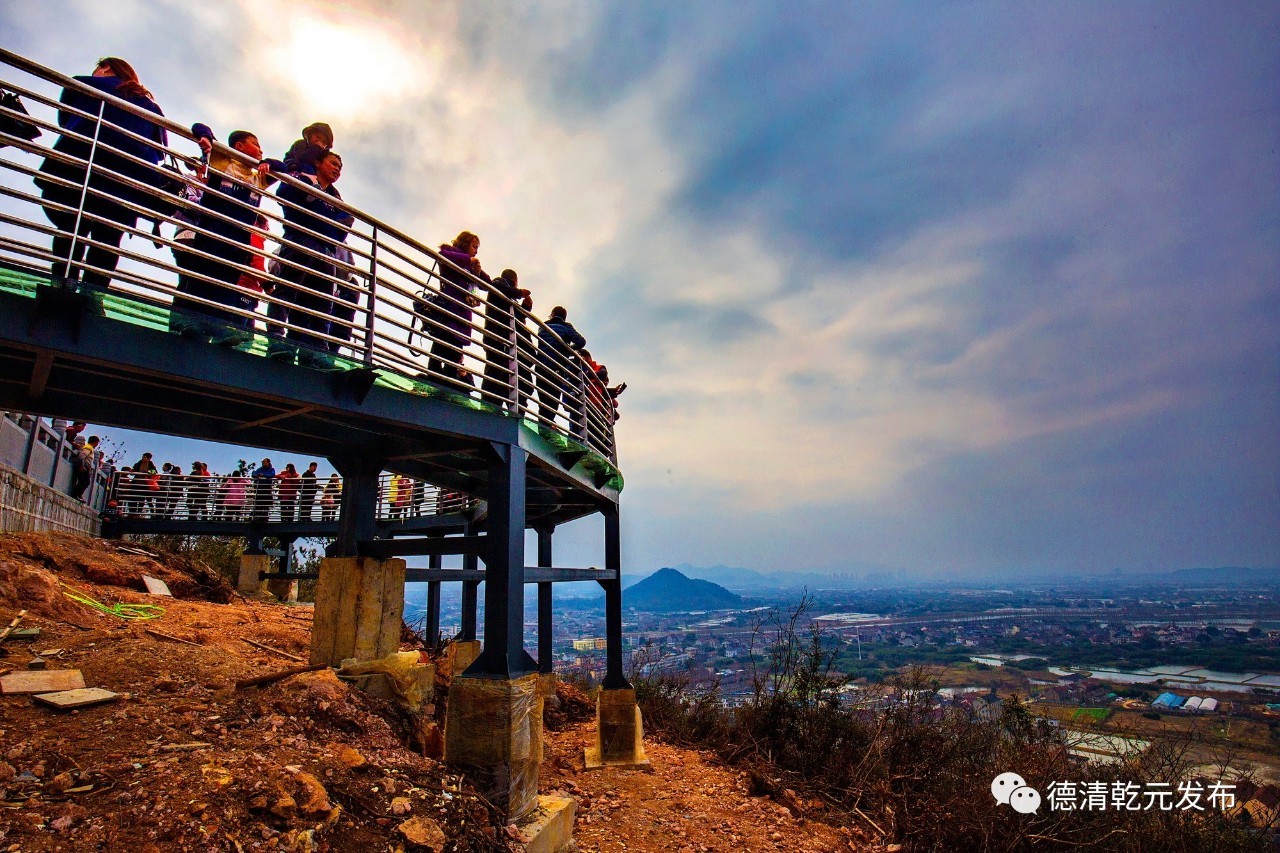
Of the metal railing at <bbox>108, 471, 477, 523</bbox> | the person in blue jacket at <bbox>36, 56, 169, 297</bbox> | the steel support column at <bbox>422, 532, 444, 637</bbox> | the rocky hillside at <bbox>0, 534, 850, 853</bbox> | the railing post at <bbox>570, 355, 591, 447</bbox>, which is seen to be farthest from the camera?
the metal railing at <bbox>108, 471, 477, 523</bbox>

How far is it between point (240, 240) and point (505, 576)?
3.72 m

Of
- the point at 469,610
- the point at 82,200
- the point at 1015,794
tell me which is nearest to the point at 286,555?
the point at 469,610

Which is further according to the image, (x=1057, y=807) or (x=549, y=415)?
(x=549, y=415)

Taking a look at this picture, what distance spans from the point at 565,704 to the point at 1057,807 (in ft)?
28.7

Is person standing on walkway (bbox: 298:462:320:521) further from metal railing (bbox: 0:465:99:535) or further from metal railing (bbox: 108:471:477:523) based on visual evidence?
metal railing (bbox: 0:465:99:535)

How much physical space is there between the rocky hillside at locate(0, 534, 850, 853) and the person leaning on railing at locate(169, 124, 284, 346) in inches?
110

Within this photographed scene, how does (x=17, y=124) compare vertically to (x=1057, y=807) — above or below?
above

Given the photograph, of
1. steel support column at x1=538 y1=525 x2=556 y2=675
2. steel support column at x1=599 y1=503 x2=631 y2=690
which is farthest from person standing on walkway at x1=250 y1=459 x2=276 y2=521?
steel support column at x1=599 y1=503 x2=631 y2=690

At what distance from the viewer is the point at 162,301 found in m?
4.09

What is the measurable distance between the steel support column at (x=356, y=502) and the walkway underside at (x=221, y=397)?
4.7 inches

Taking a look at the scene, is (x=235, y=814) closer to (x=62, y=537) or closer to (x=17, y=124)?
(x=17, y=124)

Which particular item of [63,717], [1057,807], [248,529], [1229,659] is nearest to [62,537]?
[248,529]

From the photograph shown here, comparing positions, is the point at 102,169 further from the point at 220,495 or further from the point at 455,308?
the point at 220,495

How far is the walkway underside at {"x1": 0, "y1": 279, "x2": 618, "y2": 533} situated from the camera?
12.6 ft
